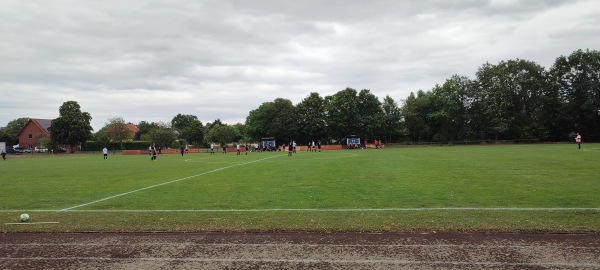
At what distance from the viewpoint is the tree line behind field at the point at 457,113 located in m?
74.7

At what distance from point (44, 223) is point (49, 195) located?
230 inches

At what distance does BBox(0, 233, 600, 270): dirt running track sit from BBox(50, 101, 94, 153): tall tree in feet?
276

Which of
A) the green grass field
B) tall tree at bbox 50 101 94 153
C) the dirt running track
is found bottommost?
the dirt running track

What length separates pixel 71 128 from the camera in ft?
266

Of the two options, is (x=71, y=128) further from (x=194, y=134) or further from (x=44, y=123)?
(x=44, y=123)

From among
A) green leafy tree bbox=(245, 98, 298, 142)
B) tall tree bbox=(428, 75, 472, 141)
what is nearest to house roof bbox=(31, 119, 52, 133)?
green leafy tree bbox=(245, 98, 298, 142)

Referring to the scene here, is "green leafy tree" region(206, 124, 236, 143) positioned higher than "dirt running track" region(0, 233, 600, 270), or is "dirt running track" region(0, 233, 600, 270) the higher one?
"green leafy tree" region(206, 124, 236, 143)

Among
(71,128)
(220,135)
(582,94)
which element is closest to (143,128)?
(220,135)

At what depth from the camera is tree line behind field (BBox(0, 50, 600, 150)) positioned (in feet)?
245

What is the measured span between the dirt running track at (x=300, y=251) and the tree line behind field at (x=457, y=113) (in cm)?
7253

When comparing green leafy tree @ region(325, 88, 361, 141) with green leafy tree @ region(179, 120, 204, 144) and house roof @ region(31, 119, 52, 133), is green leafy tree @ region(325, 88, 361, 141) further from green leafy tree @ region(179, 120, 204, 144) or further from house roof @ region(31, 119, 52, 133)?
house roof @ region(31, 119, 52, 133)

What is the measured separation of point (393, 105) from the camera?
9756cm

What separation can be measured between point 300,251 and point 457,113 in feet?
277

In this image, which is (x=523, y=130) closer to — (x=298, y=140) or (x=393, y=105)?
(x=393, y=105)
